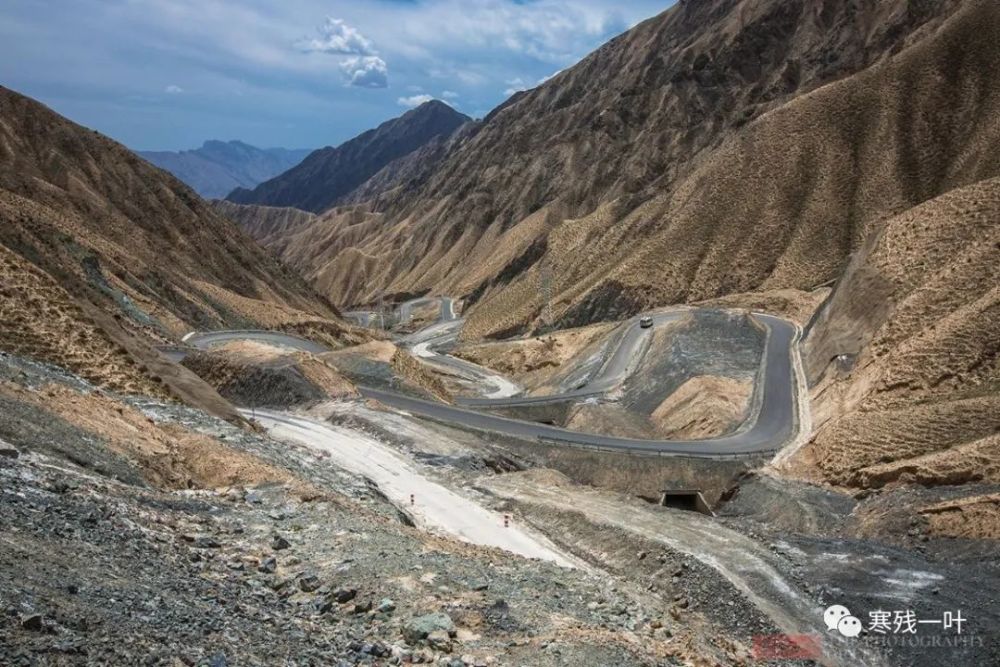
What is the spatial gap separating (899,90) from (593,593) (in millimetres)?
82075

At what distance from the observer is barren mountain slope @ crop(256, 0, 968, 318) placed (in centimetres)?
9088

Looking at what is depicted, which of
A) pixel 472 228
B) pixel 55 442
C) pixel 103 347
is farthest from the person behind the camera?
pixel 472 228

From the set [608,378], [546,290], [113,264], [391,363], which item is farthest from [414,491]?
[546,290]

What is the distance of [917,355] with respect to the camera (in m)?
33.8

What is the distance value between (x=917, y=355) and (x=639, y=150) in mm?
103447

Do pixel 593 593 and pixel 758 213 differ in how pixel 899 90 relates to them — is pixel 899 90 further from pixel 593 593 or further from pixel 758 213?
pixel 593 593

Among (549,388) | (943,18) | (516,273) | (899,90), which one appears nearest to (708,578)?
(549,388)

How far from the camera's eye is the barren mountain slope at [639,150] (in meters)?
90.9

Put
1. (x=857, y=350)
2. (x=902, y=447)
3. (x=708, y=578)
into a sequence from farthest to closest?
(x=857, y=350), (x=902, y=447), (x=708, y=578)

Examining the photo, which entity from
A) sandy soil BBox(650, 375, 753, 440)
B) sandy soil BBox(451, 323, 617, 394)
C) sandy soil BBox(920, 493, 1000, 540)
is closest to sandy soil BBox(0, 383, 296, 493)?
sandy soil BBox(920, 493, 1000, 540)

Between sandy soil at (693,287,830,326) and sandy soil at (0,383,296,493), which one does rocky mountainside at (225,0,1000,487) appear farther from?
sandy soil at (0,383,296,493)

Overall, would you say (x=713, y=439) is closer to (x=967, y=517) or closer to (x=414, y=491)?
(x=967, y=517)

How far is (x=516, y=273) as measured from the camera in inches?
5094

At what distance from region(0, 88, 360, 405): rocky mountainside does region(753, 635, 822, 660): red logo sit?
18.4 m
